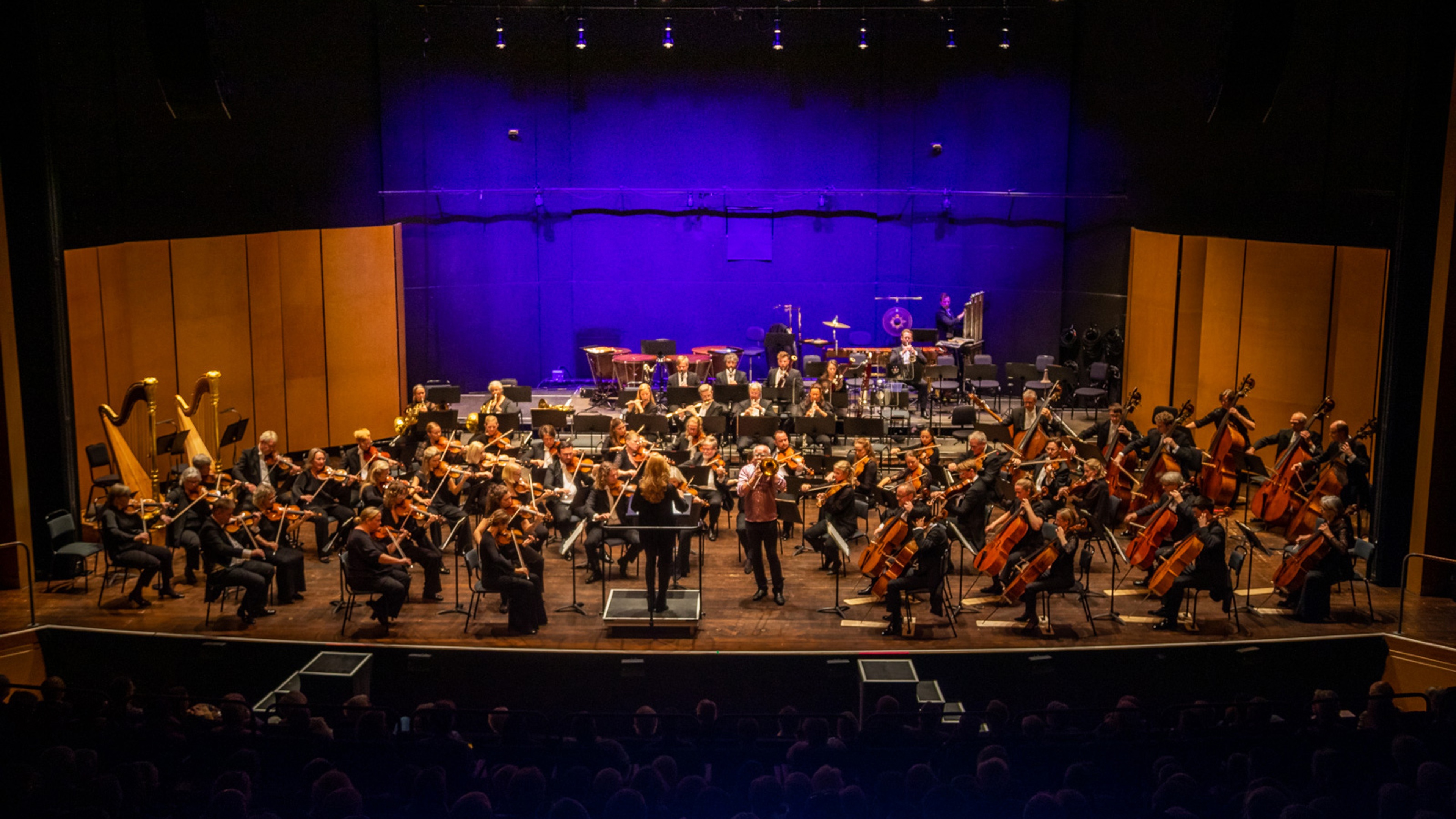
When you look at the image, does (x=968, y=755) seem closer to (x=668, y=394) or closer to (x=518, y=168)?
(x=668, y=394)

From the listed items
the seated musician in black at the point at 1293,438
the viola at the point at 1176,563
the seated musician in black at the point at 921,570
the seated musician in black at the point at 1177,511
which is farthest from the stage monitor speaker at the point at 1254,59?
the seated musician in black at the point at 921,570

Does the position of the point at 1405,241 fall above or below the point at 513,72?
below

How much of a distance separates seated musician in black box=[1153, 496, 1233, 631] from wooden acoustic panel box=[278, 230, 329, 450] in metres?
11.2

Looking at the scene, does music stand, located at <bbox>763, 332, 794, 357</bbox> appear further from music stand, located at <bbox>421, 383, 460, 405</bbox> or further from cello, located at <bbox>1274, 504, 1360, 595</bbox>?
cello, located at <bbox>1274, 504, 1360, 595</bbox>

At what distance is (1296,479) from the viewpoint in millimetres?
11945

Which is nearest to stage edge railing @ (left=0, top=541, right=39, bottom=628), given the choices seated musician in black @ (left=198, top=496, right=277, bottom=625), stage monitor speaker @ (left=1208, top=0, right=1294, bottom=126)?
seated musician in black @ (left=198, top=496, right=277, bottom=625)

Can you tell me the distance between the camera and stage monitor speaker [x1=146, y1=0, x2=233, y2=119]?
32.3 ft

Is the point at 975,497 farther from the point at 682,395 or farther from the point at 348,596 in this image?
the point at 348,596

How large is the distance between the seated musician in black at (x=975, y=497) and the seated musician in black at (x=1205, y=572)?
1818 mm

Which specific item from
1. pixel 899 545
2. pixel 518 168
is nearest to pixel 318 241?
pixel 518 168

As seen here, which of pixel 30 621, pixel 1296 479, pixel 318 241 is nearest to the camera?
pixel 30 621

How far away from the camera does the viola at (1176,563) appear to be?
10.1 meters

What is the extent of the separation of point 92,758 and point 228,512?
11.6 feet

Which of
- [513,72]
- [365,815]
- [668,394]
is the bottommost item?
[365,815]
